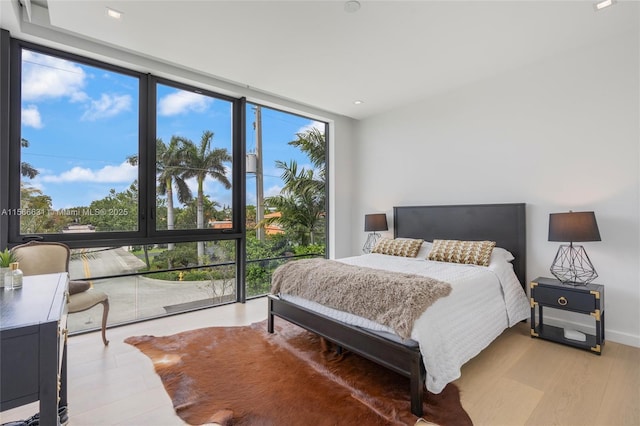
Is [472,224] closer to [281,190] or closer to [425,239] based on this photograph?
[425,239]

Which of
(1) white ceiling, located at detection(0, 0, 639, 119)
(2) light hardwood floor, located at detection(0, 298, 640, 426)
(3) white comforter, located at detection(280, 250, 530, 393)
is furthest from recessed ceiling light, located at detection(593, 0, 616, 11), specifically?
(2) light hardwood floor, located at detection(0, 298, 640, 426)

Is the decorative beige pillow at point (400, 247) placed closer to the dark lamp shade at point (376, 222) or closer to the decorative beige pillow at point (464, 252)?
the decorative beige pillow at point (464, 252)

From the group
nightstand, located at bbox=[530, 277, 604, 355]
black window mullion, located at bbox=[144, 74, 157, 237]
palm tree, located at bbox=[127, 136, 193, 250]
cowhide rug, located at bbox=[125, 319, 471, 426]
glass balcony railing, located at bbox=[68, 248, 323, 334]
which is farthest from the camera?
palm tree, located at bbox=[127, 136, 193, 250]

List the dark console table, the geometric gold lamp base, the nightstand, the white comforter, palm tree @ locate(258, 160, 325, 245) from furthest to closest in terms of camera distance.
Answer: palm tree @ locate(258, 160, 325, 245) < the geometric gold lamp base < the nightstand < the white comforter < the dark console table

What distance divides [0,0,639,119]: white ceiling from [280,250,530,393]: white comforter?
214cm

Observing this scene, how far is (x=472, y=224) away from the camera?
12.4 ft

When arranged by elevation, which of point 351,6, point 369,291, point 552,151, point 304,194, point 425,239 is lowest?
point 369,291

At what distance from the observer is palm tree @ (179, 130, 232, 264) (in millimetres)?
3807

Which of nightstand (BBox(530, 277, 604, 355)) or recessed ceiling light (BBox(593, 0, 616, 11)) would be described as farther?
nightstand (BBox(530, 277, 604, 355))

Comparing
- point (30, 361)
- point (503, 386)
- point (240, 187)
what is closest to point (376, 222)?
point (240, 187)

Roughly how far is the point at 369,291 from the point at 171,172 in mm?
2696

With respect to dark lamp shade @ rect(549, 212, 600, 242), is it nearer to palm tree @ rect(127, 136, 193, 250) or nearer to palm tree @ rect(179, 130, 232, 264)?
palm tree @ rect(179, 130, 232, 264)

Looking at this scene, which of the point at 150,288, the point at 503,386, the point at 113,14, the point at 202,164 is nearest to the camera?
the point at 503,386

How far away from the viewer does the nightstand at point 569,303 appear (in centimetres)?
265
